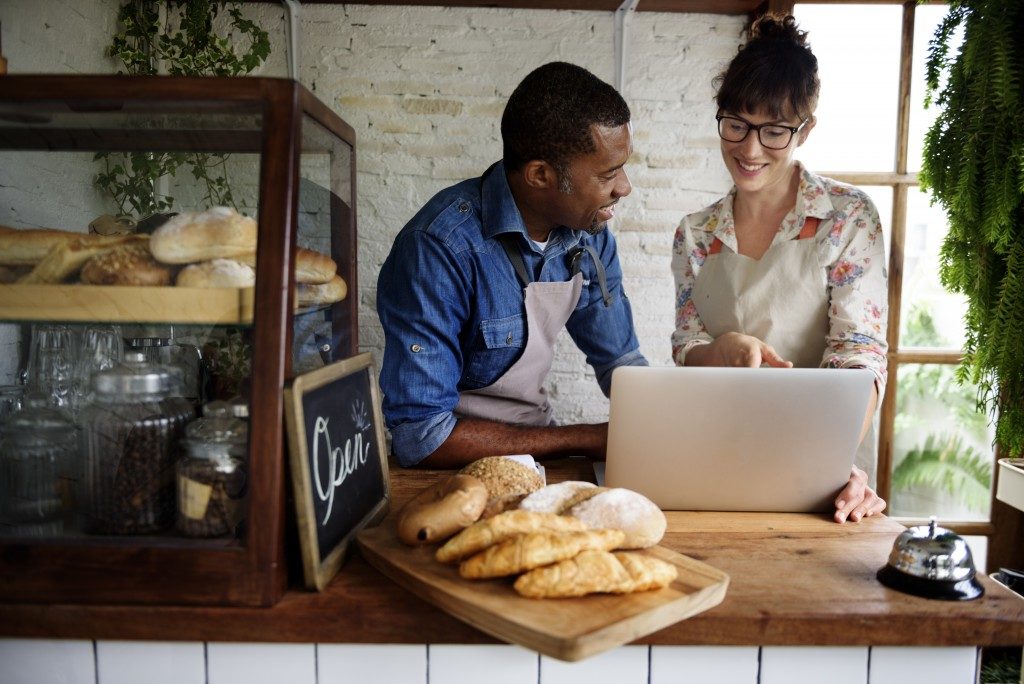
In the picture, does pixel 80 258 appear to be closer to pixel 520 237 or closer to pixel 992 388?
pixel 520 237

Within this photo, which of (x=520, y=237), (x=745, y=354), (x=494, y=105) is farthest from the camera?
(x=494, y=105)

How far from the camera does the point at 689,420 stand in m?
1.21

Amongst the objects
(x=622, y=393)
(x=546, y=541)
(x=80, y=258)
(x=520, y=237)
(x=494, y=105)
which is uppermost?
(x=494, y=105)

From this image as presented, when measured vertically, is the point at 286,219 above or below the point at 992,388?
above

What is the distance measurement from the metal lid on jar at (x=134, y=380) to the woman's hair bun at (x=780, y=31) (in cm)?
161

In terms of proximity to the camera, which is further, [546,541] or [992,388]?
[992,388]

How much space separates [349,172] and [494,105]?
72.7 inches

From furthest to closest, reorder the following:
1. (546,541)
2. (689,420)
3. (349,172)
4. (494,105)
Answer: (494,105) → (349,172) → (689,420) → (546,541)

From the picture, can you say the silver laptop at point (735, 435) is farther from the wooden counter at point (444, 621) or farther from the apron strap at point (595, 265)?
the apron strap at point (595, 265)

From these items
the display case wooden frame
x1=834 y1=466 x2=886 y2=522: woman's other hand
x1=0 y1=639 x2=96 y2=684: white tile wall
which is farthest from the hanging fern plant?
x1=0 y1=639 x2=96 y2=684: white tile wall

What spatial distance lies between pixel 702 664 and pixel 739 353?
2.59 feet

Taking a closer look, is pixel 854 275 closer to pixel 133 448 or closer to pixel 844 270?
pixel 844 270

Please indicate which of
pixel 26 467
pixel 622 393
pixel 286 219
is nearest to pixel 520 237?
pixel 622 393

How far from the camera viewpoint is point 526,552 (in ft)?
2.85
